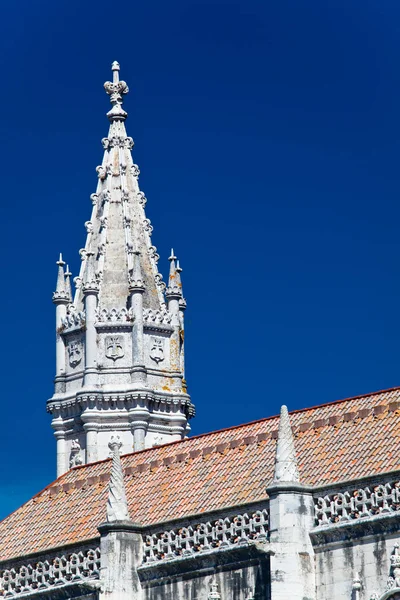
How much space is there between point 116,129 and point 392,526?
3938cm

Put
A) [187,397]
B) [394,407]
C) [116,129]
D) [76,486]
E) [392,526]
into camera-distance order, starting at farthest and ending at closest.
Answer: [116,129], [187,397], [76,486], [394,407], [392,526]

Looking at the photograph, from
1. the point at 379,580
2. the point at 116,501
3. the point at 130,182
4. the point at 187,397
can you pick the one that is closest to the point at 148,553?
the point at 116,501

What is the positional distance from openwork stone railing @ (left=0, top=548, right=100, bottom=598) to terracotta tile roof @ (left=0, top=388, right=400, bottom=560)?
0.48 metres

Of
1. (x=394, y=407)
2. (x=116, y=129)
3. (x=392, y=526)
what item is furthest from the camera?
(x=116, y=129)

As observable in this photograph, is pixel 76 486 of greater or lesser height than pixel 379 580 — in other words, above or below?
above

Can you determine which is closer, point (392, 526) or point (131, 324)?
point (392, 526)

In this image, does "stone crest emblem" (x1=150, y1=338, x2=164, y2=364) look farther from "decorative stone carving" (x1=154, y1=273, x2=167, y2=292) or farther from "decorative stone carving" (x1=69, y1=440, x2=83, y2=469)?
"decorative stone carving" (x1=69, y1=440, x2=83, y2=469)

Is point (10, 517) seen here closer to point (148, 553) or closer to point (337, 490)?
point (148, 553)

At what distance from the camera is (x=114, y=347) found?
7344cm

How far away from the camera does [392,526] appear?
41.7m

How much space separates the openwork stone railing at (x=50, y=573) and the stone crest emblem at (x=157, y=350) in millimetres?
22930

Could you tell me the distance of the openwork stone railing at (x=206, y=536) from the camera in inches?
1754

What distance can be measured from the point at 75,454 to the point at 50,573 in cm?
2267

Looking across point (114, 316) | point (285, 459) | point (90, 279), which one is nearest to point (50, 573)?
point (285, 459)
